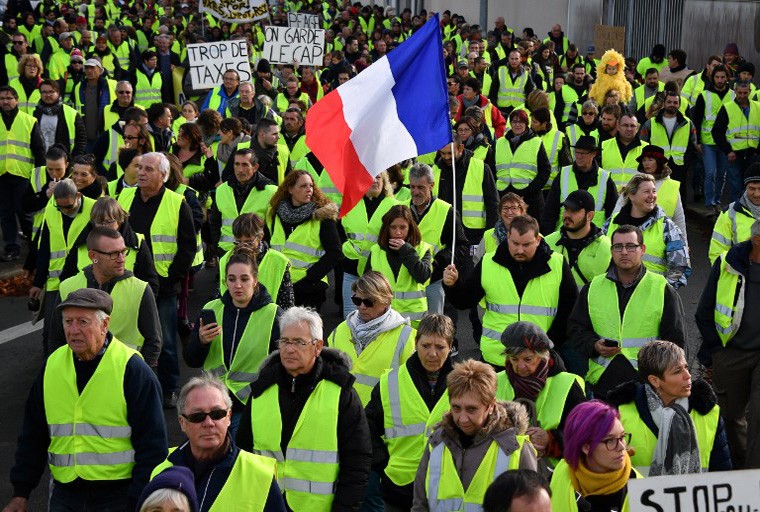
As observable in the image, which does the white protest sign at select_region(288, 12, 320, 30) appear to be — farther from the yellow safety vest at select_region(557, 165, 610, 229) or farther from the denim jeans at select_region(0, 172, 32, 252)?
the yellow safety vest at select_region(557, 165, 610, 229)

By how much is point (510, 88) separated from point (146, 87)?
573 centimetres

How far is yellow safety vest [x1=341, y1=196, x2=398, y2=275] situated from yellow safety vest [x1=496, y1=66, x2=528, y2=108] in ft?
33.7

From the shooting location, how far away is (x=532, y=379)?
640 centimetres

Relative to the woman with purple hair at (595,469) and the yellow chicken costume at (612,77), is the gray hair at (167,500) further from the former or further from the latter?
the yellow chicken costume at (612,77)

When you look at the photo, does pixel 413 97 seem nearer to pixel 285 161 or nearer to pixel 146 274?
pixel 146 274

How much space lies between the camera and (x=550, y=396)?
21.0ft

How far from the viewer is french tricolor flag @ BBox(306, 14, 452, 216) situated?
8.02 metres

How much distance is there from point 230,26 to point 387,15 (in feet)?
26.9

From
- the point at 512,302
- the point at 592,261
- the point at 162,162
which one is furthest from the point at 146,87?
the point at 512,302

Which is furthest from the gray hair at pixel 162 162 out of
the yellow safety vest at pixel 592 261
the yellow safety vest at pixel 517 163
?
the yellow safety vest at pixel 517 163

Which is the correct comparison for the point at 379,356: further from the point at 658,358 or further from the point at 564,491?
the point at 564,491

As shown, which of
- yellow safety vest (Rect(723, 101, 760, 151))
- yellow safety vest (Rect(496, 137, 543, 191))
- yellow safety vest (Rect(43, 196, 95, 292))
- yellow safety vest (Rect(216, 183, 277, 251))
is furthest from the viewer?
yellow safety vest (Rect(723, 101, 760, 151))

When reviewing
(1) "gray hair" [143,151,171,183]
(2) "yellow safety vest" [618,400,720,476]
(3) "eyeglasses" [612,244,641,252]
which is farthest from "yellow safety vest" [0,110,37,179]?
(2) "yellow safety vest" [618,400,720,476]

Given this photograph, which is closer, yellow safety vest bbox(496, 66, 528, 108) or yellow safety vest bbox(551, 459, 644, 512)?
yellow safety vest bbox(551, 459, 644, 512)
